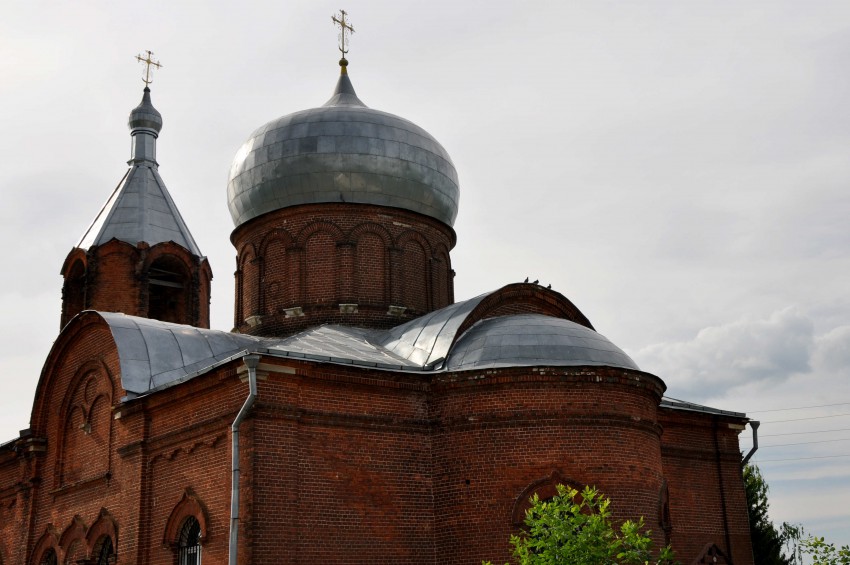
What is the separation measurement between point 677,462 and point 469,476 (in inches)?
161

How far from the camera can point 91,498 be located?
1264 centimetres

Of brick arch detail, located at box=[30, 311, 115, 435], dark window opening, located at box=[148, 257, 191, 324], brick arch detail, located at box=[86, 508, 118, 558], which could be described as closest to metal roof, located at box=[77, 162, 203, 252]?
dark window opening, located at box=[148, 257, 191, 324]

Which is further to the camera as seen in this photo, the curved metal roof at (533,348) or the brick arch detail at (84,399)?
the brick arch detail at (84,399)

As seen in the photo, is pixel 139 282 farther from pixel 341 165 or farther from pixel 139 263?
pixel 341 165

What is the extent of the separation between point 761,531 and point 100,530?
1255cm

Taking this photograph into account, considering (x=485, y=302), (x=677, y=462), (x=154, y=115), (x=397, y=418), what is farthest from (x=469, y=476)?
(x=154, y=115)


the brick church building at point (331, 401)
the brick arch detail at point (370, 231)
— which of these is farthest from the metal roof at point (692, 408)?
the brick arch detail at point (370, 231)

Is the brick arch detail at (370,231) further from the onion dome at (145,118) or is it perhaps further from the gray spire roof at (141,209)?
the onion dome at (145,118)

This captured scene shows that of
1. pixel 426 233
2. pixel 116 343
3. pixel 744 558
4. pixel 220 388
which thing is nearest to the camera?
pixel 220 388

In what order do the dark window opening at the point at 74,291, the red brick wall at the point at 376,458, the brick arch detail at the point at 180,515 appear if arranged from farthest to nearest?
the dark window opening at the point at 74,291, the brick arch detail at the point at 180,515, the red brick wall at the point at 376,458

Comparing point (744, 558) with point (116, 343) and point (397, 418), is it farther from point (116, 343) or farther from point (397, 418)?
point (116, 343)

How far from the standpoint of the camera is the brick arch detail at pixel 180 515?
35.5ft

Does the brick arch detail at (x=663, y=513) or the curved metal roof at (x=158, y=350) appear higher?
the curved metal roof at (x=158, y=350)

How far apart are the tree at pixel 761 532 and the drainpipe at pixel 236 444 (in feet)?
33.6
